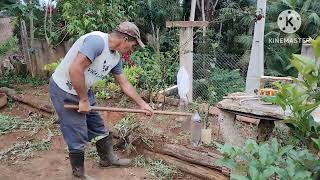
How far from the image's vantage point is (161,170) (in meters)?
4.00

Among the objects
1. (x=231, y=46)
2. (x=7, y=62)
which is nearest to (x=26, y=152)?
(x=7, y=62)

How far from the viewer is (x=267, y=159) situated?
1425mm

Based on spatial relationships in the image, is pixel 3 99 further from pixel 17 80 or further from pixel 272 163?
pixel 272 163

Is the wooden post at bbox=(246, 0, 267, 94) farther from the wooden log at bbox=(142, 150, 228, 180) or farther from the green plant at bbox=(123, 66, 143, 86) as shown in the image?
the wooden log at bbox=(142, 150, 228, 180)

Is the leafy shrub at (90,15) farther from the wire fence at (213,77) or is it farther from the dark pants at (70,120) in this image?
the dark pants at (70,120)

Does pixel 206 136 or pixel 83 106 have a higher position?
pixel 83 106

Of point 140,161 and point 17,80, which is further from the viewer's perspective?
point 17,80

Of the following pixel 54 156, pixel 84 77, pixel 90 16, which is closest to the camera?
pixel 84 77

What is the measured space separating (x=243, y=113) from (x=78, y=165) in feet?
5.52

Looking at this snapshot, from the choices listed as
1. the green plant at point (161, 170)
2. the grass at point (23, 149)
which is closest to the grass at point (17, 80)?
A: the grass at point (23, 149)

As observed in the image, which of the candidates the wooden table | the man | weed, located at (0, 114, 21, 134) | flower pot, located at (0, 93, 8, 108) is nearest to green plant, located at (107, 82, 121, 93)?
weed, located at (0, 114, 21, 134)

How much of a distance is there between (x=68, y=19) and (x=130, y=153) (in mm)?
4235

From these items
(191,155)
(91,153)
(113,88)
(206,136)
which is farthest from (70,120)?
(113,88)

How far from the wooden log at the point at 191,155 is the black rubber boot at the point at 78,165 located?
909 mm
